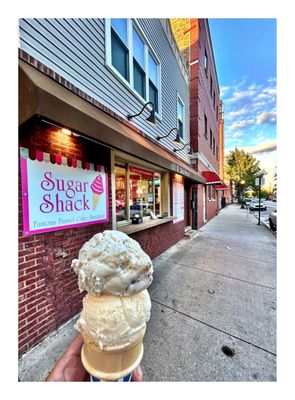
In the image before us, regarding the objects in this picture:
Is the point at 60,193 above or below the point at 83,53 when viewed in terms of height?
below

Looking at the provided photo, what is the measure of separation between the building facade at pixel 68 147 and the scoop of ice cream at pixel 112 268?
1167mm

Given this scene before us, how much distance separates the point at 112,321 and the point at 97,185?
6.66ft

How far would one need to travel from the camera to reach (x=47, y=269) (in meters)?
2.04

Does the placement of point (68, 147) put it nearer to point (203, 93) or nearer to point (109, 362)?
point (109, 362)

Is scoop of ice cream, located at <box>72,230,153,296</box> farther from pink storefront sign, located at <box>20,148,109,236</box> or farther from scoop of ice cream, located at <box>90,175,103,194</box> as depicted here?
scoop of ice cream, located at <box>90,175,103,194</box>

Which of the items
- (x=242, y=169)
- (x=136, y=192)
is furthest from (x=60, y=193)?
(x=242, y=169)

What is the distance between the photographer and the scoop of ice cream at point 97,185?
8.59 ft

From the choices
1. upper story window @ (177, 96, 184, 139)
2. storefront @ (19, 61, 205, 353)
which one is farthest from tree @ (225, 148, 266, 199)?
storefront @ (19, 61, 205, 353)

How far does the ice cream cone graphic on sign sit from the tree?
102ft

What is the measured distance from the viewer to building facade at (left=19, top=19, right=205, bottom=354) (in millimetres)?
1789

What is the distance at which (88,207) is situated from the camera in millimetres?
2529

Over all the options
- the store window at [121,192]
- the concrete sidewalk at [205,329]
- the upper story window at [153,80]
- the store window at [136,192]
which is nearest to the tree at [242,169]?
the store window at [136,192]

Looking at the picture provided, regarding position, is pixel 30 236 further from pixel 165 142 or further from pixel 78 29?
pixel 165 142

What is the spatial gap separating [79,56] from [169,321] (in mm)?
3873
